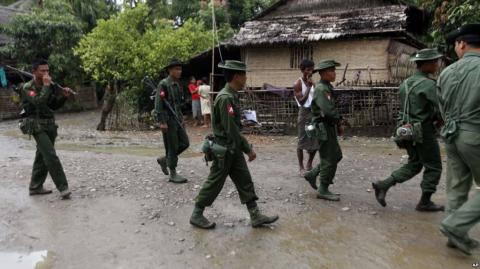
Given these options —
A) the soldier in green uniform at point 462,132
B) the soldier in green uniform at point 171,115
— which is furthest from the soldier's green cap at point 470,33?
the soldier in green uniform at point 171,115

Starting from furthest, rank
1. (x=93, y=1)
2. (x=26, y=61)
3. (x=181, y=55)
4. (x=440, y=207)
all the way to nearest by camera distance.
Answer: (x=93, y=1)
(x=26, y=61)
(x=181, y=55)
(x=440, y=207)

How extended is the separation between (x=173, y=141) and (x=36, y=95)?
1.96m

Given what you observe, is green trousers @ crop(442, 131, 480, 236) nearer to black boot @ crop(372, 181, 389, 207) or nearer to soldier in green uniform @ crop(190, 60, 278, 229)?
black boot @ crop(372, 181, 389, 207)

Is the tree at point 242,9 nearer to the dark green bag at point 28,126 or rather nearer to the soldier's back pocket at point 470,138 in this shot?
the dark green bag at point 28,126

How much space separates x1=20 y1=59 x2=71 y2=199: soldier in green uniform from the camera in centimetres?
567

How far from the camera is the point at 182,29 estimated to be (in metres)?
16.1

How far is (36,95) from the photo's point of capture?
223 inches

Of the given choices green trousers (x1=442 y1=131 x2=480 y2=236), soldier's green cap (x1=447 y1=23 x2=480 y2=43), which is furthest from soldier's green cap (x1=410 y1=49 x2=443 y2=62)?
green trousers (x1=442 y1=131 x2=480 y2=236)

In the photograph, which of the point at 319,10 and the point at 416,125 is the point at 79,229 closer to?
the point at 416,125

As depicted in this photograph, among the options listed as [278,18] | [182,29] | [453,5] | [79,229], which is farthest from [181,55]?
[79,229]

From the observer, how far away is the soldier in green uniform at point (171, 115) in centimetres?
641

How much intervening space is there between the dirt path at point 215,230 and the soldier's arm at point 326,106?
109 centimetres

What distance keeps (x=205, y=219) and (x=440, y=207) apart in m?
2.73

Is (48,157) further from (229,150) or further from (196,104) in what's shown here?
(196,104)
